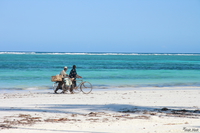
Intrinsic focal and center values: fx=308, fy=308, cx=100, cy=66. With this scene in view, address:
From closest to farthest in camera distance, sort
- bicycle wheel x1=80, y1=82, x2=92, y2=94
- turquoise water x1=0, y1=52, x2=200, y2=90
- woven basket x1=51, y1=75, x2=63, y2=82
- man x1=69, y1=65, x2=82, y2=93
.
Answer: woven basket x1=51, y1=75, x2=63, y2=82, man x1=69, y1=65, x2=82, y2=93, bicycle wheel x1=80, y1=82, x2=92, y2=94, turquoise water x1=0, y1=52, x2=200, y2=90

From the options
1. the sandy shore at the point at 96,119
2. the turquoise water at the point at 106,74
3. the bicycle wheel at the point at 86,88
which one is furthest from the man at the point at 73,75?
the sandy shore at the point at 96,119

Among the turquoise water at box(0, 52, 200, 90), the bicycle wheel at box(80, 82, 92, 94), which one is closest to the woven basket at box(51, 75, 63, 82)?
the bicycle wheel at box(80, 82, 92, 94)

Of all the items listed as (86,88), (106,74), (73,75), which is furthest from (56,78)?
(106,74)

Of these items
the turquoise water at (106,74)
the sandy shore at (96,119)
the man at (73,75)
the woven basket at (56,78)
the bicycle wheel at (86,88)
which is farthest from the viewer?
the turquoise water at (106,74)

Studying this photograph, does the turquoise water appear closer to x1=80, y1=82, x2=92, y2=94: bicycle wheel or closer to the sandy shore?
x1=80, y1=82, x2=92, y2=94: bicycle wheel

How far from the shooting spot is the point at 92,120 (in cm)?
831

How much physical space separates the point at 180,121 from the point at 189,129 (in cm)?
122

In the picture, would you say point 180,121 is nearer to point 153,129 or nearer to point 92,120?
point 153,129

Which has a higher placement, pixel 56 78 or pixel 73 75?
pixel 73 75

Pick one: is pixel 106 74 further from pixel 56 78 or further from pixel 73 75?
pixel 56 78

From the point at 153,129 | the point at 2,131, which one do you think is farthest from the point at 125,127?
the point at 2,131

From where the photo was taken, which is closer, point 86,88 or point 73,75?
point 73,75

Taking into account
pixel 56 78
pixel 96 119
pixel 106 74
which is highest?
pixel 106 74

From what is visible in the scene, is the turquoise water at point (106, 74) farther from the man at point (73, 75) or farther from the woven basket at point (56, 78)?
the woven basket at point (56, 78)
